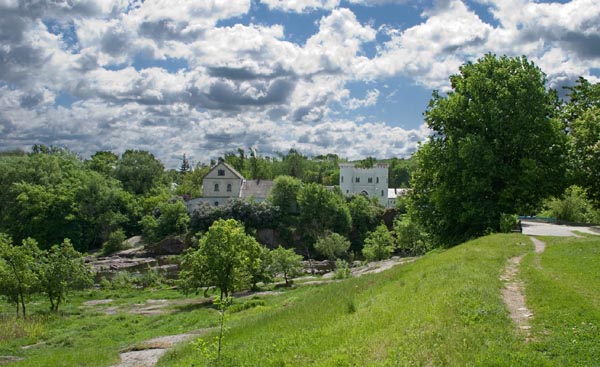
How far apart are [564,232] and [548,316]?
771 inches

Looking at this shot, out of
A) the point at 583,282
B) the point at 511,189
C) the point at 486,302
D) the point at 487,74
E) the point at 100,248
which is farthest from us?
the point at 100,248

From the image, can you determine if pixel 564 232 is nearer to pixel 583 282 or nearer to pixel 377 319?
pixel 583 282

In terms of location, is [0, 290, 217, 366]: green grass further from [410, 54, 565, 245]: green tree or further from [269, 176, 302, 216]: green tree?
[269, 176, 302, 216]: green tree

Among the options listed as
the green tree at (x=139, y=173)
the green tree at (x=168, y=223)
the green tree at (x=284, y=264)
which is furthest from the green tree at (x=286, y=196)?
the green tree at (x=284, y=264)

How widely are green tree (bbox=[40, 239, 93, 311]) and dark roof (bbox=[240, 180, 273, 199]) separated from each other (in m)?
54.3

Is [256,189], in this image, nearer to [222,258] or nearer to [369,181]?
[369,181]

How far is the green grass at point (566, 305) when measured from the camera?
8.95 meters

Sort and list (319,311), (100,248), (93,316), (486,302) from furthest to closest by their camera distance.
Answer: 1. (100,248)
2. (93,316)
3. (319,311)
4. (486,302)

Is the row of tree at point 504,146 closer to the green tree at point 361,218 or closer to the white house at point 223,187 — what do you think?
the green tree at point 361,218

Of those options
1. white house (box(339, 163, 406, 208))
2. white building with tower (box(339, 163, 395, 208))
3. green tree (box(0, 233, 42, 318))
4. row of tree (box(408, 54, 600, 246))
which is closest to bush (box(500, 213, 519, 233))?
row of tree (box(408, 54, 600, 246))

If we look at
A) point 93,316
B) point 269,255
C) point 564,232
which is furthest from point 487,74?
point 93,316

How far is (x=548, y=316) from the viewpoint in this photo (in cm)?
Answer: 1073

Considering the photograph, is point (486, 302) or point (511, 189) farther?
point (511, 189)

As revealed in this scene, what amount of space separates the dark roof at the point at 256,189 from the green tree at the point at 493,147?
59763 millimetres
